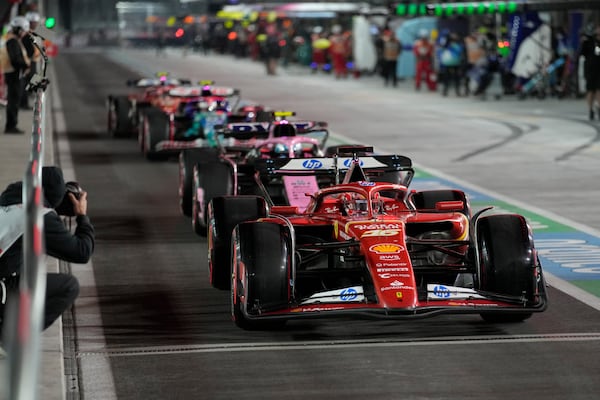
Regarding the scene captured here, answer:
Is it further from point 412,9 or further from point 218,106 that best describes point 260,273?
point 412,9

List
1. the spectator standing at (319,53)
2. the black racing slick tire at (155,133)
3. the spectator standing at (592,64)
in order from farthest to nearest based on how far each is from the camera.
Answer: the spectator standing at (319,53), the spectator standing at (592,64), the black racing slick tire at (155,133)

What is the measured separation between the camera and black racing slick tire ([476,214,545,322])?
32.4 ft

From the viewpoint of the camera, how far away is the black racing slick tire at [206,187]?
14.4 meters

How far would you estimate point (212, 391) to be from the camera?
27.5 feet

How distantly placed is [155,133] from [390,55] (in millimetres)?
24005

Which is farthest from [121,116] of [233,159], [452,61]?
[452,61]

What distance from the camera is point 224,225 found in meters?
11.3

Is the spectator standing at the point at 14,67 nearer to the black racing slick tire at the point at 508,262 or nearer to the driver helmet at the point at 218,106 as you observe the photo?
the driver helmet at the point at 218,106

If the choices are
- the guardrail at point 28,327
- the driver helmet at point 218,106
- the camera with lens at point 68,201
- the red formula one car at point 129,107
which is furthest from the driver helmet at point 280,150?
the red formula one car at point 129,107

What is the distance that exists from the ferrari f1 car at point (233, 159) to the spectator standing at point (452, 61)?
21631 mm

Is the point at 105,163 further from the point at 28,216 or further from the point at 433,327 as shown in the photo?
the point at 28,216

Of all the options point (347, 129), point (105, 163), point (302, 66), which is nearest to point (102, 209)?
point (105, 163)

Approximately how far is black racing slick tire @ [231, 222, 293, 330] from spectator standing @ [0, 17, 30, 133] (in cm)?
1628

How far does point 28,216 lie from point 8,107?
64.9 ft
